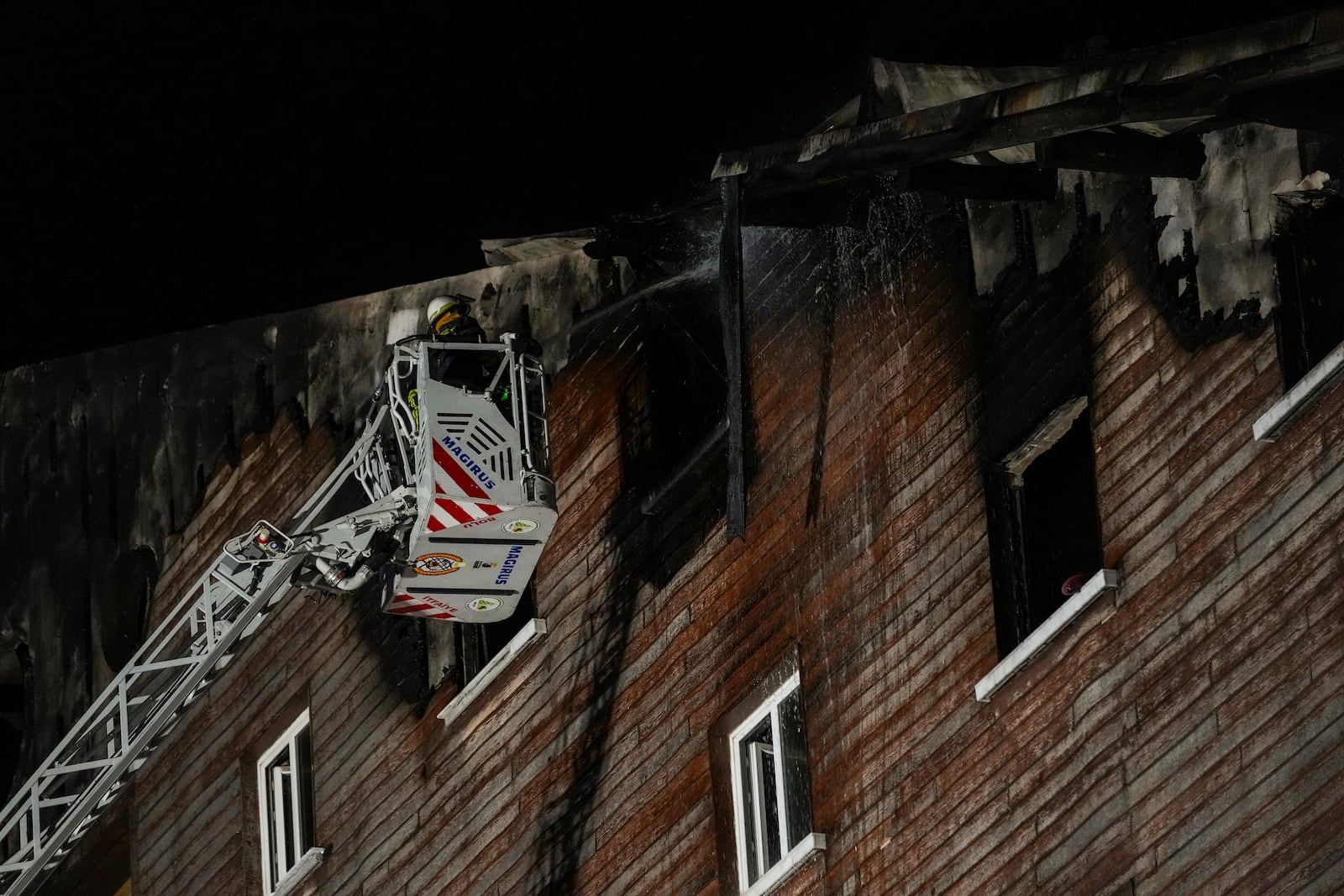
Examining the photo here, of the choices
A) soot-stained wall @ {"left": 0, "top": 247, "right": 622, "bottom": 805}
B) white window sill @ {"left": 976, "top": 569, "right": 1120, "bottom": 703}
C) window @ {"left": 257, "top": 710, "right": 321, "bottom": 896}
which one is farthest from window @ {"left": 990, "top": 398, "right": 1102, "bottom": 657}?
window @ {"left": 257, "top": 710, "right": 321, "bottom": 896}

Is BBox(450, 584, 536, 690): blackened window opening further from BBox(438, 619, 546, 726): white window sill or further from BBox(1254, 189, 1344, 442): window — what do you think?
BBox(1254, 189, 1344, 442): window

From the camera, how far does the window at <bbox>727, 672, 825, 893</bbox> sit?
604 inches

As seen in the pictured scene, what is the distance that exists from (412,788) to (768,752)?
4.05m

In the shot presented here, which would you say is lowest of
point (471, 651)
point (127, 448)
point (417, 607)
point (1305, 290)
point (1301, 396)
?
point (471, 651)

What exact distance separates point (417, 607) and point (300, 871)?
3.17 m

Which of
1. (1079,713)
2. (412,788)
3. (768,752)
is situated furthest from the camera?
(412,788)

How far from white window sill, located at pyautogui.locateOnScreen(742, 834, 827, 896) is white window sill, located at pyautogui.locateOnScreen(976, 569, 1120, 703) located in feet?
5.61

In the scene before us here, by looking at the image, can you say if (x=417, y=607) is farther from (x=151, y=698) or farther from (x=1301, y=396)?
(x=1301, y=396)

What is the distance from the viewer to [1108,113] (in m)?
12.4

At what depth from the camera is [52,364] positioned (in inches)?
950

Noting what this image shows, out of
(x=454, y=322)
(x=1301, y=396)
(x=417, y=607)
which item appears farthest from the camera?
(x=454, y=322)

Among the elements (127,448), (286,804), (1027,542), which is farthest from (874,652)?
(127,448)

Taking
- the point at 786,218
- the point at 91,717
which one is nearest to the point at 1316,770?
the point at 786,218

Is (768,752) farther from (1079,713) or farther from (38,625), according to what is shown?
(38,625)
